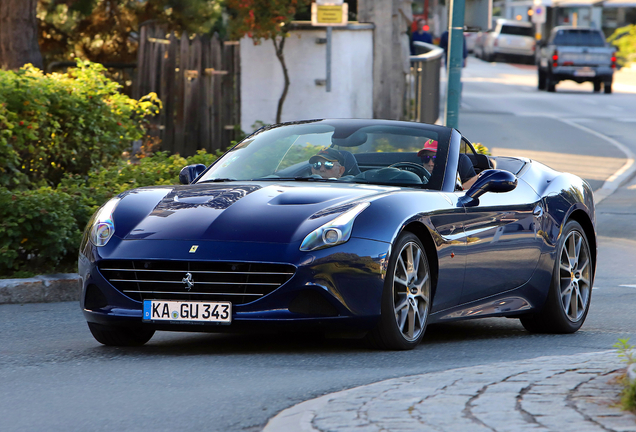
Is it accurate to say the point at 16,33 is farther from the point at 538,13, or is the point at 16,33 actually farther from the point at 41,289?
the point at 538,13

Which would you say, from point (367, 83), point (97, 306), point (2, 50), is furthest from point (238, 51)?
point (97, 306)

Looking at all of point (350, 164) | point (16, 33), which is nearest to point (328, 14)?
point (16, 33)

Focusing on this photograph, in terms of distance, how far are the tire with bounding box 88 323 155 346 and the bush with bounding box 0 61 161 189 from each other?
4.17 m

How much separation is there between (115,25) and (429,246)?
52.2ft

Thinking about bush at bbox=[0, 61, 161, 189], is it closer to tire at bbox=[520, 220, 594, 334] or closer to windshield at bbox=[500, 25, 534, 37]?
tire at bbox=[520, 220, 594, 334]

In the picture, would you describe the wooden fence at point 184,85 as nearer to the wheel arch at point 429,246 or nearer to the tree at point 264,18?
the tree at point 264,18

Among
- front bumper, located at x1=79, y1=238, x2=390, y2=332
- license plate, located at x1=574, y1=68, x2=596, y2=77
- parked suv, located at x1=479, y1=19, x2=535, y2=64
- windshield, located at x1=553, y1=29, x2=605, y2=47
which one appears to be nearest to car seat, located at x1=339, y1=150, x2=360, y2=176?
front bumper, located at x1=79, y1=238, x2=390, y2=332

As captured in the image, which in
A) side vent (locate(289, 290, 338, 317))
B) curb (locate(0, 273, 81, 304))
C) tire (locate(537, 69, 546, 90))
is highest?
side vent (locate(289, 290, 338, 317))

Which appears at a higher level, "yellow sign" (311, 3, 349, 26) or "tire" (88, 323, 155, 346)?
"yellow sign" (311, 3, 349, 26)

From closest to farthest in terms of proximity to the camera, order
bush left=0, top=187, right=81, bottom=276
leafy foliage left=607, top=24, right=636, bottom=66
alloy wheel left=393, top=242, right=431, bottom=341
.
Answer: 1. alloy wheel left=393, top=242, right=431, bottom=341
2. bush left=0, top=187, right=81, bottom=276
3. leafy foliage left=607, top=24, right=636, bottom=66

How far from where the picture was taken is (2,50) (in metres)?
16.5

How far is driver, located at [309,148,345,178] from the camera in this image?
7.09 m

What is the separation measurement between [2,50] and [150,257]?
445 inches

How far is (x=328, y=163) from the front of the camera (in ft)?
23.4
